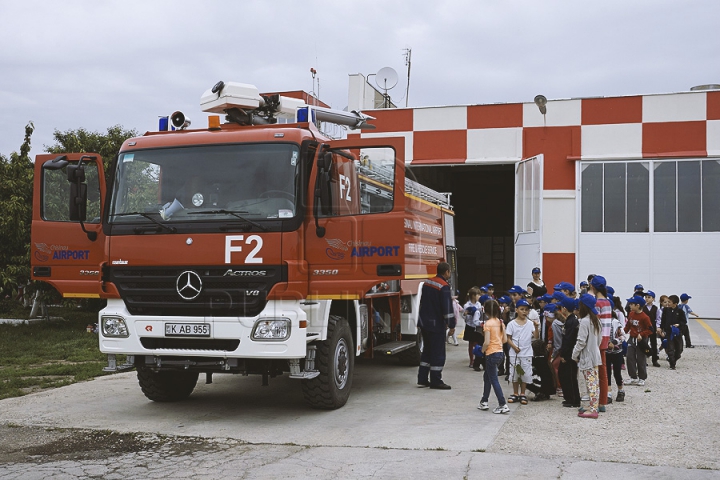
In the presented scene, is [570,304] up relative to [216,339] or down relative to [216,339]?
up

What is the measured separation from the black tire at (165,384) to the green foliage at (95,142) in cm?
1257

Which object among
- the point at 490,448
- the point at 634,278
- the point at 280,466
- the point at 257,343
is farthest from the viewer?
the point at 634,278

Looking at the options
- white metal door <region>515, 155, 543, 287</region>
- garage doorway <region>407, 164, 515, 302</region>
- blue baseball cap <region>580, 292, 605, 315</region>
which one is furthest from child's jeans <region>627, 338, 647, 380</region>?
garage doorway <region>407, 164, 515, 302</region>

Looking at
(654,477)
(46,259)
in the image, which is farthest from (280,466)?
(46,259)

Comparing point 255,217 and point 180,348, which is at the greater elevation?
point 255,217

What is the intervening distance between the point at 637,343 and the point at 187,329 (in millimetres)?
5769

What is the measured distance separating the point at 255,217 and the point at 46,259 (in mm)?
2514

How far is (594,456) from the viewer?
18.6ft

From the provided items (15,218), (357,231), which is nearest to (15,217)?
(15,218)

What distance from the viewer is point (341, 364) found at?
7.75 m

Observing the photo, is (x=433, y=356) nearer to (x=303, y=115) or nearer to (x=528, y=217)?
(x=303, y=115)

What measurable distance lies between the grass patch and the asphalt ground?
2.74ft

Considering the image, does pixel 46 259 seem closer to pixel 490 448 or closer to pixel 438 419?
pixel 438 419

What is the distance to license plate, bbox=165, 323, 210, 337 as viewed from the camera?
693cm
